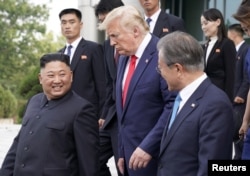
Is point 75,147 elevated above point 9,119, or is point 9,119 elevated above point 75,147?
point 75,147

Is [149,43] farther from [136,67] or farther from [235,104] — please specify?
[235,104]

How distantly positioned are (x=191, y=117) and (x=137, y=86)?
0.91m

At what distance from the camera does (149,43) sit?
4.15m

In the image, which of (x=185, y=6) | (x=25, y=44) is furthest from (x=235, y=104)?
(x=25, y=44)

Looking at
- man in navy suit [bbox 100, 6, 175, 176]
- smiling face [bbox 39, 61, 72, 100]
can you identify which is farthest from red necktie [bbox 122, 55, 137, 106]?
smiling face [bbox 39, 61, 72, 100]

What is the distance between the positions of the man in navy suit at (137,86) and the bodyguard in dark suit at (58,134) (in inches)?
11.0

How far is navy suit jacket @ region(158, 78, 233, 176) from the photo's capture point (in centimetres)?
307

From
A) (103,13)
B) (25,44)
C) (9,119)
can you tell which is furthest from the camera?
(25,44)

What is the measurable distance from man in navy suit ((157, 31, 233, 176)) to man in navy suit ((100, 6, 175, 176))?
1.95ft

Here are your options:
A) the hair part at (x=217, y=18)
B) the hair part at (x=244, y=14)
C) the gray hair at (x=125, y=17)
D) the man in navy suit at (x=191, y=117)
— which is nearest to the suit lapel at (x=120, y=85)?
the gray hair at (x=125, y=17)

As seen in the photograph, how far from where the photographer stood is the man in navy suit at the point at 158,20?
17.0ft

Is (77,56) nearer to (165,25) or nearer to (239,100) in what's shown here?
(165,25)

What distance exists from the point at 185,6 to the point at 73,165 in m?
12.4

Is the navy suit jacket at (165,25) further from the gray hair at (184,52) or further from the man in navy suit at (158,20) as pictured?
the gray hair at (184,52)
